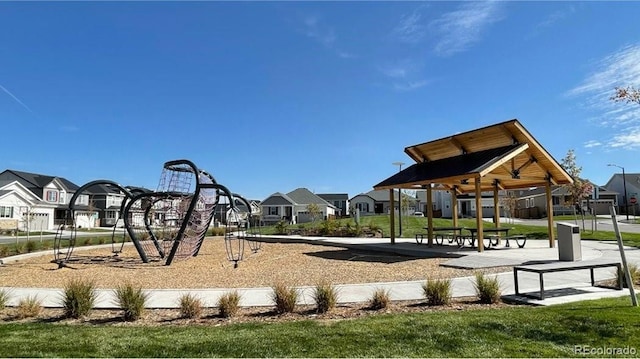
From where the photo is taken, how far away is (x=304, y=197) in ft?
216

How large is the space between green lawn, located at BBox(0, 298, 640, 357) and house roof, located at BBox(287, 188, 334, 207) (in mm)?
57184

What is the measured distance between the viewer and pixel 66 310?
24.2 feet

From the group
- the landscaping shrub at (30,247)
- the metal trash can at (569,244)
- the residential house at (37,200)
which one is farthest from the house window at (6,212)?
the metal trash can at (569,244)

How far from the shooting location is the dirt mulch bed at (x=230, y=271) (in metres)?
11.0

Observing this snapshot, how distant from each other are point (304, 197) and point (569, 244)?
2116 inches

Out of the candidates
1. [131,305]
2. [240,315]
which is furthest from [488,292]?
[131,305]

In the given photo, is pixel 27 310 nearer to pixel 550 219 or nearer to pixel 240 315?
pixel 240 315

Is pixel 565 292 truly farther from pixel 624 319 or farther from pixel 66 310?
pixel 66 310

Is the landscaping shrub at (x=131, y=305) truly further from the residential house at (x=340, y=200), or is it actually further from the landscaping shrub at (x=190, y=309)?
the residential house at (x=340, y=200)

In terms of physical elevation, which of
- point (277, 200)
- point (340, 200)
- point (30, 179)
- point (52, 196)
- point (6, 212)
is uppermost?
point (30, 179)

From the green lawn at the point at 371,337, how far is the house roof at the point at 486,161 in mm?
9275

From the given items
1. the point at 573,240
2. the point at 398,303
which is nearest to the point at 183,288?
the point at 398,303

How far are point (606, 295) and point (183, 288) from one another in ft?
29.3

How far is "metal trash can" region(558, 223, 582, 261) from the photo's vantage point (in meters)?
12.9
